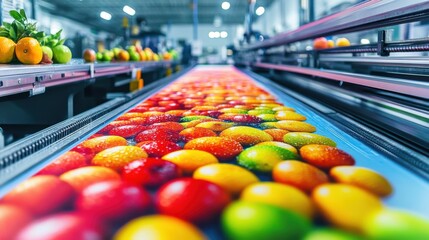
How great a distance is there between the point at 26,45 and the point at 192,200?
6.46 ft

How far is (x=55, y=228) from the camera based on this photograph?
2.40 ft

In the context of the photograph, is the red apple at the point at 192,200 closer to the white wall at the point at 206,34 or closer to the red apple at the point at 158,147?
the red apple at the point at 158,147

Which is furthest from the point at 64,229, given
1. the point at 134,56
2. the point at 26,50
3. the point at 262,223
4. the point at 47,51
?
the point at 134,56

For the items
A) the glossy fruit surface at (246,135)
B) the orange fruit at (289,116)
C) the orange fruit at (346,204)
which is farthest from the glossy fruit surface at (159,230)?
the orange fruit at (289,116)

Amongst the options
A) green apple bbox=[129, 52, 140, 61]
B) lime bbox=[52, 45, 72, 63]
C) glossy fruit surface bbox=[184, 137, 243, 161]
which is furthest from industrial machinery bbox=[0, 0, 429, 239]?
green apple bbox=[129, 52, 140, 61]

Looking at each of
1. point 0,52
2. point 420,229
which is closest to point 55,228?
point 420,229

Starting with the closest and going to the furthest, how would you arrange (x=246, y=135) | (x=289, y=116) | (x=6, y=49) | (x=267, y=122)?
1. (x=246, y=135)
2. (x=267, y=122)
3. (x=289, y=116)
4. (x=6, y=49)

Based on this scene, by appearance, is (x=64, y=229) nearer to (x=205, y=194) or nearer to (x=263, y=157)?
(x=205, y=194)

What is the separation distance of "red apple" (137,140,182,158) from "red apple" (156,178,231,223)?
34cm

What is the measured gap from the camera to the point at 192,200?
85 centimetres

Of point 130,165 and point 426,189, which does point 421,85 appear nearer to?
point 426,189

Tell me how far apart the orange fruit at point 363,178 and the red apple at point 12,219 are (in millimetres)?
817

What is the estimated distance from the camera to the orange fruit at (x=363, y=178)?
97cm

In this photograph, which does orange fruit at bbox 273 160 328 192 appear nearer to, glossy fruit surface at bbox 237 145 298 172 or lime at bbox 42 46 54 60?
glossy fruit surface at bbox 237 145 298 172
